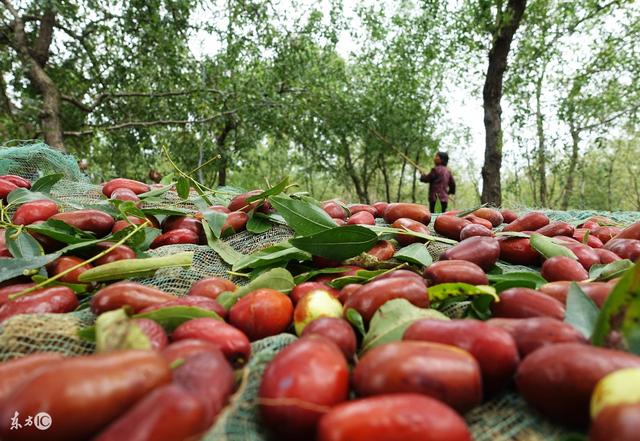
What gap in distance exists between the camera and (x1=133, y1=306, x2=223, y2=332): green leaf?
82 centimetres

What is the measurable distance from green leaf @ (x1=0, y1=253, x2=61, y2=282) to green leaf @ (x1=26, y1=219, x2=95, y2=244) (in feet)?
0.56

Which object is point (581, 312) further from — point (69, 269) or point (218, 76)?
point (218, 76)

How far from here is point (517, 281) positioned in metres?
1.08

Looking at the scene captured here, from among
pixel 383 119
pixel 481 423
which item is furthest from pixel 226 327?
pixel 383 119

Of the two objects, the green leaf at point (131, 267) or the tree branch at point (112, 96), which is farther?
the tree branch at point (112, 96)

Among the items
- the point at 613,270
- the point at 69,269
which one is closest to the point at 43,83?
the point at 69,269

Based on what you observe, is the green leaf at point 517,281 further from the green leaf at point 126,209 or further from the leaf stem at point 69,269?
the green leaf at point 126,209

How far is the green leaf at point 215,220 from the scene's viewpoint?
159cm

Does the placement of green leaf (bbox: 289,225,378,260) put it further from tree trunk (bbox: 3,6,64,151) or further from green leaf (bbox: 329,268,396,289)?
tree trunk (bbox: 3,6,64,151)

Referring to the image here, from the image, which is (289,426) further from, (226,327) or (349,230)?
(349,230)

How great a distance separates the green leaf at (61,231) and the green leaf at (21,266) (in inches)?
6.7

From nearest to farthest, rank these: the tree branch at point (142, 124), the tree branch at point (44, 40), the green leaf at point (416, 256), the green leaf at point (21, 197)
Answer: the green leaf at point (416, 256) → the green leaf at point (21, 197) → the tree branch at point (44, 40) → the tree branch at point (142, 124)

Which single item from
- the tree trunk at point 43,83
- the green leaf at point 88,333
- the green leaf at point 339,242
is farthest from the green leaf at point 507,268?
the tree trunk at point 43,83

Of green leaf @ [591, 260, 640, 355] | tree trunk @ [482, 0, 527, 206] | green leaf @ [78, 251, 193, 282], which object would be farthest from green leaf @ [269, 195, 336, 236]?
tree trunk @ [482, 0, 527, 206]
